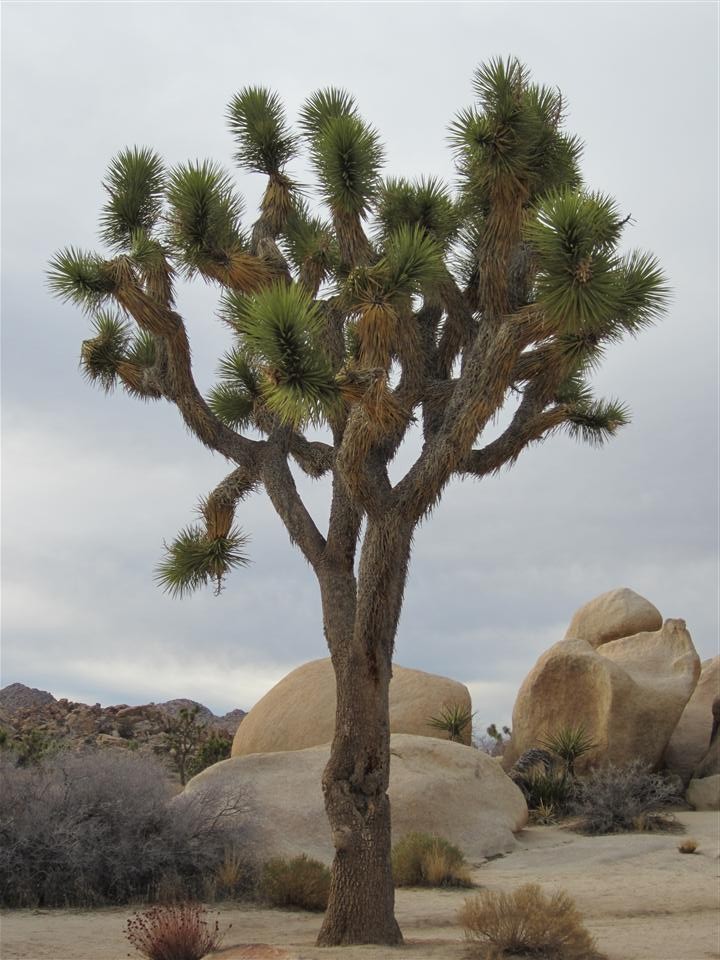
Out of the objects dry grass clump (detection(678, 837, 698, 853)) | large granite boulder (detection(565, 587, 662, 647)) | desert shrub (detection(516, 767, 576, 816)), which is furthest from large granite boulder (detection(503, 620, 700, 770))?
dry grass clump (detection(678, 837, 698, 853))

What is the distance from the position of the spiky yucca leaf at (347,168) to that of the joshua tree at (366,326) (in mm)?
19

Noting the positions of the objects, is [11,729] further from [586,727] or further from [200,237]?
[200,237]

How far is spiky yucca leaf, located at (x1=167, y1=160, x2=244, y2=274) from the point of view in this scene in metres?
10.6

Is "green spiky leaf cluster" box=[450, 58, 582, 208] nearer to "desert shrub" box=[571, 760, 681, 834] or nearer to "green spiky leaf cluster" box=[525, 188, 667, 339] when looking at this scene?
"green spiky leaf cluster" box=[525, 188, 667, 339]

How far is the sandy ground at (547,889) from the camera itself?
30.1ft

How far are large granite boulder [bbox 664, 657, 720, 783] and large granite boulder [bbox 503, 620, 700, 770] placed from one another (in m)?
0.53

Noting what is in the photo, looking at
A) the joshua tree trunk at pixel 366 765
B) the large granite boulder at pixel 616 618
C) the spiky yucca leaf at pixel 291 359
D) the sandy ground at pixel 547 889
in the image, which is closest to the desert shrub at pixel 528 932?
the sandy ground at pixel 547 889

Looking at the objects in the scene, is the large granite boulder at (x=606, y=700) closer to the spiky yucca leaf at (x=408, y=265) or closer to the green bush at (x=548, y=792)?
the green bush at (x=548, y=792)

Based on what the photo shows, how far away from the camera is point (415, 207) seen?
36.6 feet

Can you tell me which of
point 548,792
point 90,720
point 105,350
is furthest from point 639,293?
point 90,720

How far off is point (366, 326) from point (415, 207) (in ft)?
8.70

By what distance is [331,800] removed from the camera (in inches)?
377

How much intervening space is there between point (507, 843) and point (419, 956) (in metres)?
7.09

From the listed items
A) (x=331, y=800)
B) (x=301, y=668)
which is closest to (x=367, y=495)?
(x=331, y=800)
